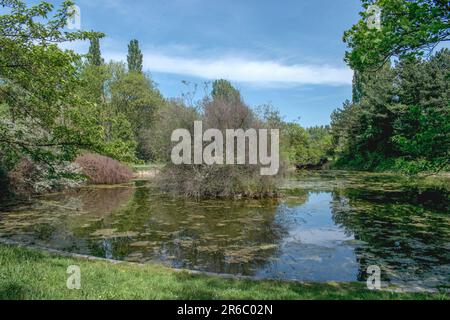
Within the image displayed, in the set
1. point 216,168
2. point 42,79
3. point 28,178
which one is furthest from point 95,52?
point 42,79

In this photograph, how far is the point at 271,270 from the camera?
722 cm

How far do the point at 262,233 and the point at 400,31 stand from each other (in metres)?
6.31

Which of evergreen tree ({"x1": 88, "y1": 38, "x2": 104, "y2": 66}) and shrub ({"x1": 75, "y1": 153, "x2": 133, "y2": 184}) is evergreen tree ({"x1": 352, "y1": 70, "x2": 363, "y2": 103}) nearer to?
evergreen tree ({"x1": 88, "y1": 38, "x2": 104, "y2": 66})

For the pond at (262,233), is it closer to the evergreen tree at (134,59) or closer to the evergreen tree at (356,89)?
the evergreen tree at (134,59)

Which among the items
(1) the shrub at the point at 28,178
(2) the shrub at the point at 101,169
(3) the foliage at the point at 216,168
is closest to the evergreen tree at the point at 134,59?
(2) the shrub at the point at 101,169

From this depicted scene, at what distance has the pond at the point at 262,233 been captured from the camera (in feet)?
24.3

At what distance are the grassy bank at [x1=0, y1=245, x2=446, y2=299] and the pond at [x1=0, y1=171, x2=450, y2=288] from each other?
4.12ft

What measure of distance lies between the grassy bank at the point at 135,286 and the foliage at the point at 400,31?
4194 mm

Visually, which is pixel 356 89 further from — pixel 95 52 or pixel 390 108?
pixel 95 52

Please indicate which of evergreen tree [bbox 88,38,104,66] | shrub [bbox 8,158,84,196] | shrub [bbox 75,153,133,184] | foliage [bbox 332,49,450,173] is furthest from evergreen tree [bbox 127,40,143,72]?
shrub [bbox 8,158,84,196]

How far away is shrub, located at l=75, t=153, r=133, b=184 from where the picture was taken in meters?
24.0
